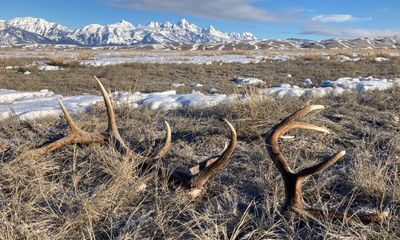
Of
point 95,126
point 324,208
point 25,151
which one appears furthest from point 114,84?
point 324,208

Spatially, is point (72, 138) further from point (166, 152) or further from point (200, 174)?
point (200, 174)

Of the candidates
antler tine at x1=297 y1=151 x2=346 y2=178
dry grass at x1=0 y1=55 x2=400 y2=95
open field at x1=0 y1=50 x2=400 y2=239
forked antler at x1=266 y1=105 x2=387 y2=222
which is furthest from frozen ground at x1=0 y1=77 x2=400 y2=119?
antler tine at x1=297 y1=151 x2=346 y2=178

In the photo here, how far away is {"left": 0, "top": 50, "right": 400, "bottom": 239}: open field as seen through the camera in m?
2.76

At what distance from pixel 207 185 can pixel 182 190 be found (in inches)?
10.6

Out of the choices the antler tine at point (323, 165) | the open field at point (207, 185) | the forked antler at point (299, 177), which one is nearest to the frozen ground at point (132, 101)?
the open field at point (207, 185)

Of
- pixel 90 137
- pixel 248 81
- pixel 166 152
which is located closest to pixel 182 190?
pixel 166 152

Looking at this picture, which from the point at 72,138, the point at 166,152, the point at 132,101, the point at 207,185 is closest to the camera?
the point at 207,185

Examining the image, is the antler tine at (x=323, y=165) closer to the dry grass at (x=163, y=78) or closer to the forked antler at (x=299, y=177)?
the forked antler at (x=299, y=177)

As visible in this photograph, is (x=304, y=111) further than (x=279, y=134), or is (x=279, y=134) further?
(x=279, y=134)

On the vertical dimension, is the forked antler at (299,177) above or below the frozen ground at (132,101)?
above

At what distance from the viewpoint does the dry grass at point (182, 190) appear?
2.75m

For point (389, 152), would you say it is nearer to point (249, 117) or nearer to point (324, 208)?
point (324, 208)

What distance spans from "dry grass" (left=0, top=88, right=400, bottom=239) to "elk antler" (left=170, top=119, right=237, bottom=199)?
0.09 m

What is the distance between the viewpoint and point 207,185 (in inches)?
136
